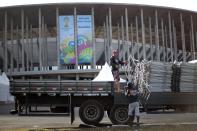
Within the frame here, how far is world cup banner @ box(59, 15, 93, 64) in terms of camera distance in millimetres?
65562

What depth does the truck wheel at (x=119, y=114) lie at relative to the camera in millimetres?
16266

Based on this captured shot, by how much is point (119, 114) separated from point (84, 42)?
164ft

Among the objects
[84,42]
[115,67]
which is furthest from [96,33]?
[115,67]

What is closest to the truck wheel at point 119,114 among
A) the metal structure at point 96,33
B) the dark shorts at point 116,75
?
the dark shorts at point 116,75

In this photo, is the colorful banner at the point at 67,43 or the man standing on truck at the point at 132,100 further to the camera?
the colorful banner at the point at 67,43

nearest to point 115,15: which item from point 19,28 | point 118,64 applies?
point 19,28

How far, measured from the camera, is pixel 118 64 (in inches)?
668

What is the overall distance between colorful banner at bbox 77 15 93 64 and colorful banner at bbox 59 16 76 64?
3.29ft

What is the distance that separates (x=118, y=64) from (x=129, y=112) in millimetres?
2459

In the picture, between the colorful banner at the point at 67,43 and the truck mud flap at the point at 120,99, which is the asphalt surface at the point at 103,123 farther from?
the colorful banner at the point at 67,43

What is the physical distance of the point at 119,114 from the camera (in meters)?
16.4

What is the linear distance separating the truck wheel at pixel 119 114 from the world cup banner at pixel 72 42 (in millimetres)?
49132

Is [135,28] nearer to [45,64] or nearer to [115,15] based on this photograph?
[115,15]

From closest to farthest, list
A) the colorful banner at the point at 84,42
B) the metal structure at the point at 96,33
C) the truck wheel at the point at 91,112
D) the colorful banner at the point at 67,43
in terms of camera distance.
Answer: the truck wheel at the point at 91,112
the colorful banner at the point at 67,43
the colorful banner at the point at 84,42
the metal structure at the point at 96,33
